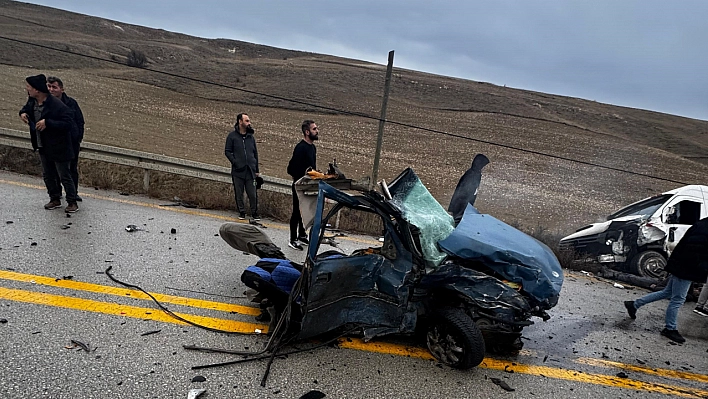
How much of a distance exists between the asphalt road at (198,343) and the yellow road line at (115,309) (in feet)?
0.05

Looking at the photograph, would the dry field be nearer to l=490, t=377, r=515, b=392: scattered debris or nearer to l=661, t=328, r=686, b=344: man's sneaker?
l=661, t=328, r=686, b=344: man's sneaker

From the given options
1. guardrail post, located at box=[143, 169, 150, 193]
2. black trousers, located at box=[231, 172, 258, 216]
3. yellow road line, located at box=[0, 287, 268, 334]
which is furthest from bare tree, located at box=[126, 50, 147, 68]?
yellow road line, located at box=[0, 287, 268, 334]

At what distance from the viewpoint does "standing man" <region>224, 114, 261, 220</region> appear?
725 centimetres

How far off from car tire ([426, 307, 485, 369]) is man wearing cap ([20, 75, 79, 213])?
5.08m

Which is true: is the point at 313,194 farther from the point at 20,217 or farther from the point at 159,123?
the point at 159,123

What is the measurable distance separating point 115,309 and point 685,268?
17.8 ft

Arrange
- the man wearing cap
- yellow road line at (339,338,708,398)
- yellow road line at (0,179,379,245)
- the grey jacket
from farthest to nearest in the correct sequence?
the grey jacket < yellow road line at (0,179,379,245) < the man wearing cap < yellow road line at (339,338,708,398)

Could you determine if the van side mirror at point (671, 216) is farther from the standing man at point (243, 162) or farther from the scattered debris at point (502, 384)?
the standing man at point (243, 162)

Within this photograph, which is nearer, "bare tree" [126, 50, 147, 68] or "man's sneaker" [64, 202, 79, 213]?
"man's sneaker" [64, 202, 79, 213]

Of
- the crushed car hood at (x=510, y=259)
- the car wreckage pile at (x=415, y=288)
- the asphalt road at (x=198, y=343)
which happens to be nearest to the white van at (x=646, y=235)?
the asphalt road at (x=198, y=343)

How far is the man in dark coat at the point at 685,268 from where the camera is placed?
178 inches

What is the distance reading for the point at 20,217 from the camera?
5375 millimetres

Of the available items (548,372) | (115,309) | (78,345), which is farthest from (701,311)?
(78,345)

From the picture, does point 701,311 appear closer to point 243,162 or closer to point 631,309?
point 631,309
